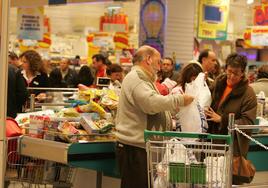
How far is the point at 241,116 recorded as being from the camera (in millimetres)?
5621

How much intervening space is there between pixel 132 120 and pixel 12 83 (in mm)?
3124

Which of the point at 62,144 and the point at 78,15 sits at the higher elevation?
the point at 78,15

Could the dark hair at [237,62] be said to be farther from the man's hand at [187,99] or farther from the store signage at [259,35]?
the store signage at [259,35]

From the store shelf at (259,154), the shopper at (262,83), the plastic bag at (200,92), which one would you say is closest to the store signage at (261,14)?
the shopper at (262,83)

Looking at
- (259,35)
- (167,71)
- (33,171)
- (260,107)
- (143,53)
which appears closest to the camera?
(143,53)

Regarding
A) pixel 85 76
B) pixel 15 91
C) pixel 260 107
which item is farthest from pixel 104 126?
pixel 85 76

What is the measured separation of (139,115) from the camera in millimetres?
5344

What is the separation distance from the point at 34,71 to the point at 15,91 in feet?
4.00

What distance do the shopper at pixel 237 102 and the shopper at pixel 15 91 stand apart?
311cm

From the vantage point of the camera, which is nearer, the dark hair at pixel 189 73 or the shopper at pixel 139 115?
the shopper at pixel 139 115

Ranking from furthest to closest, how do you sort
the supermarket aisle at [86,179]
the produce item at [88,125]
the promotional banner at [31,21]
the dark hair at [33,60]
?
the promotional banner at [31,21]
the dark hair at [33,60]
the supermarket aisle at [86,179]
the produce item at [88,125]

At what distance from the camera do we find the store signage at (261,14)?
17959 millimetres

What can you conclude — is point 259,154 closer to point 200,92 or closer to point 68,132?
point 200,92

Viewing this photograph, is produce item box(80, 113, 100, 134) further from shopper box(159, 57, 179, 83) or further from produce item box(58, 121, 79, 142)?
shopper box(159, 57, 179, 83)
